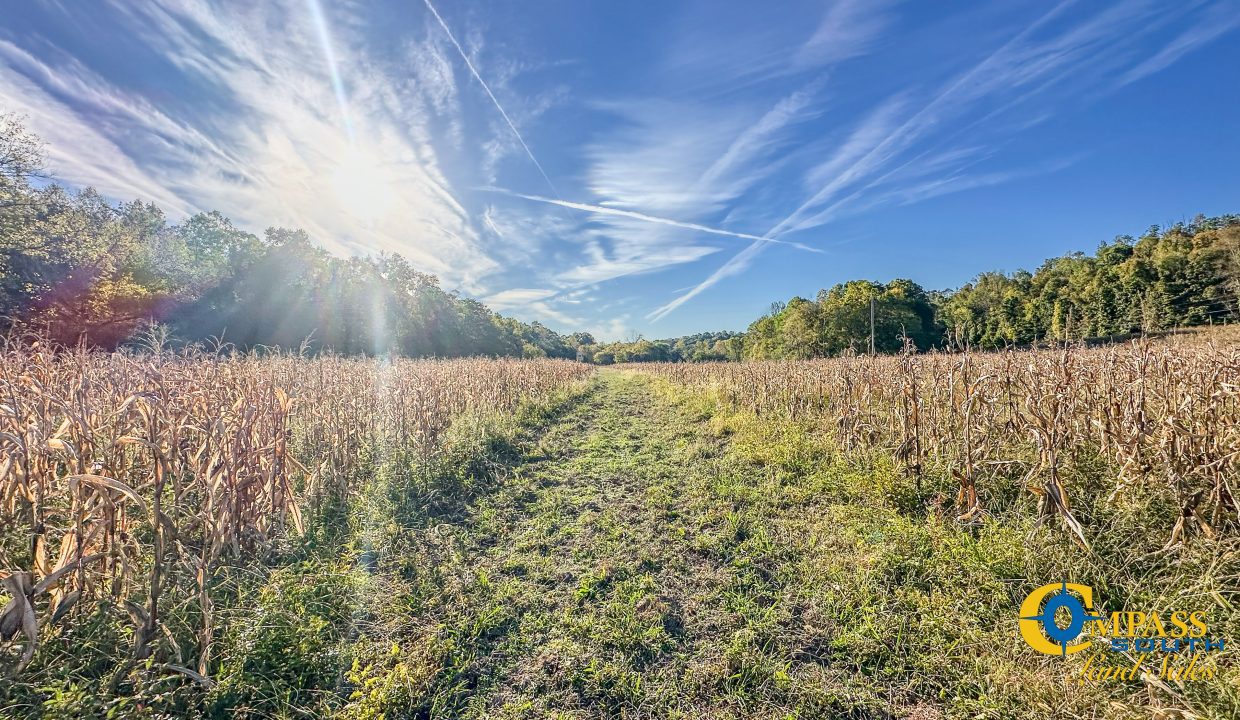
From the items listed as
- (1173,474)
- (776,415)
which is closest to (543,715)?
(1173,474)

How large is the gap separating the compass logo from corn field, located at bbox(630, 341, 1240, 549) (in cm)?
35

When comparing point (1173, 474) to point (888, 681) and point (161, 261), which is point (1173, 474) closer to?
point (888, 681)

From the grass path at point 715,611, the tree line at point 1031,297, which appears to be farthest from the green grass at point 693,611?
the tree line at point 1031,297

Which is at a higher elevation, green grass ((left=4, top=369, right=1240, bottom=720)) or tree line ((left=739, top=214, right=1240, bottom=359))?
tree line ((left=739, top=214, right=1240, bottom=359))

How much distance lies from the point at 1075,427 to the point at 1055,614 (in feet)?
7.25

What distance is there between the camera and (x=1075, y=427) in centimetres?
371

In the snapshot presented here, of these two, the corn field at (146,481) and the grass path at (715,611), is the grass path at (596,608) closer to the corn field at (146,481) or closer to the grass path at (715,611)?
the grass path at (715,611)

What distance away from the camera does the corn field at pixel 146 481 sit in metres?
2.04

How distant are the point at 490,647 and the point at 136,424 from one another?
300 centimetres

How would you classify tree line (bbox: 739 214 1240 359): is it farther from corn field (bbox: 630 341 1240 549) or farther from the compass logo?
the compass logo

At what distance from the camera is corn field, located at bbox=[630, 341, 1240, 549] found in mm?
2684

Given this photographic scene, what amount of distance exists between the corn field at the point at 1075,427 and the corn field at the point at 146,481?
532cm

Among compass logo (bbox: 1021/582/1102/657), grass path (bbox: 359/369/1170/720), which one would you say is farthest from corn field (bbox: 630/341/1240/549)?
grass path (bbox: 359/369/1170/720)

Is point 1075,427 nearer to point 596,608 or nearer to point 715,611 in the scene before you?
point 715,611
